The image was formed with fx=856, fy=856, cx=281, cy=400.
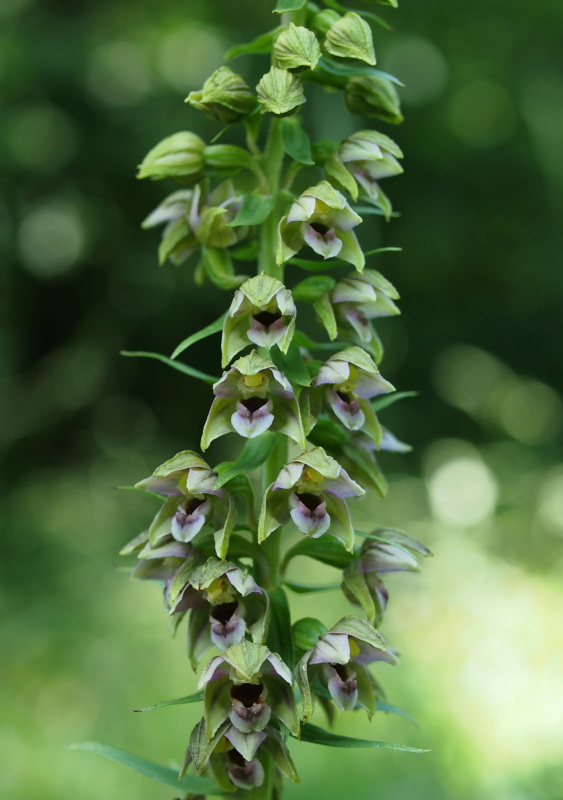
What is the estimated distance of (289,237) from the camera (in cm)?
178

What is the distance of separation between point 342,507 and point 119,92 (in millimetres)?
6926

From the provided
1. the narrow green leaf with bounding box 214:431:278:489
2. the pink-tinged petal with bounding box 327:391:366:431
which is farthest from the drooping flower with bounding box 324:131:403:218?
the narrow green leaf with bounding box 214:431:278:489

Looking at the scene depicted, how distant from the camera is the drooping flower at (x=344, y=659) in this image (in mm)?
1656

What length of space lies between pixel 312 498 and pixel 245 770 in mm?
553

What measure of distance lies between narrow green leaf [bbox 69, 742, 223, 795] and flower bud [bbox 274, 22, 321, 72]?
1442 millimetres

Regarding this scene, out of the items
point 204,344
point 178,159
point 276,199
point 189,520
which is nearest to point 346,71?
point 276,199

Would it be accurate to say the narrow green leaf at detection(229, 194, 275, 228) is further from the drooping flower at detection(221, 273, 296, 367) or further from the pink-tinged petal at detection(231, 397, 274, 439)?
the pink-tinged petal at detection(231, 397, 274, 439)

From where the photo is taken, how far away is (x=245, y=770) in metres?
1.69

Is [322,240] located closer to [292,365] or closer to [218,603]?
[292,365]

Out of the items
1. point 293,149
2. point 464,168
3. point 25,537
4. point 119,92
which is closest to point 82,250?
point 119,92

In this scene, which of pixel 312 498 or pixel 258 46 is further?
pixel 258 46

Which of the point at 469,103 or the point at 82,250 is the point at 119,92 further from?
the point at 469,103

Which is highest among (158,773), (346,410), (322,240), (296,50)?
(296,50)

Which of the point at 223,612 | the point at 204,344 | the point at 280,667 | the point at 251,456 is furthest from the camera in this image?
the point at 204,344
